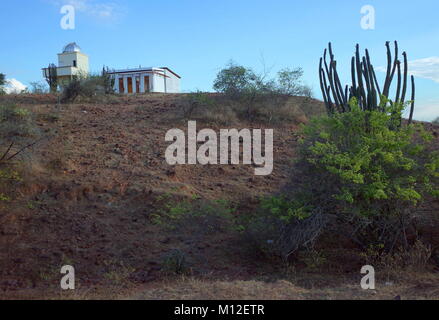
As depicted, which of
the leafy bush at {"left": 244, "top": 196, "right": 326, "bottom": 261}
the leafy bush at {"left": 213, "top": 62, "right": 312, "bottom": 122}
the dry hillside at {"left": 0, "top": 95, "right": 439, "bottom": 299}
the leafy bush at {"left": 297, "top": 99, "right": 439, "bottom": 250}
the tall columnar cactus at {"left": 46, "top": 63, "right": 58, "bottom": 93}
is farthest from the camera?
the tall columnar cactus at {"left": 46, "top": 63, "right": 58, "bottom": 93}

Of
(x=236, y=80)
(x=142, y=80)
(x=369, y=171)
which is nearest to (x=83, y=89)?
(x=236, y=80)

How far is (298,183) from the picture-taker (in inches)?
231

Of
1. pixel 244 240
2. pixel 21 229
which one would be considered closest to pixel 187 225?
pixel 244 240

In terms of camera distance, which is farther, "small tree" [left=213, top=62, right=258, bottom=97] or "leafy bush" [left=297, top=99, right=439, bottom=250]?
"small tree" [left=213, top=62, right=258, bottom=97]

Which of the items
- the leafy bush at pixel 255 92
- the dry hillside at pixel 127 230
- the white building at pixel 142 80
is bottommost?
the dry hillside at pixel 127 230

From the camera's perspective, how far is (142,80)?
26234mm

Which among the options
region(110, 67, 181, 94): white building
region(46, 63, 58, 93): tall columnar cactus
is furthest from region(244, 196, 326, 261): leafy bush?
region(110, 67, 181, 94): white building

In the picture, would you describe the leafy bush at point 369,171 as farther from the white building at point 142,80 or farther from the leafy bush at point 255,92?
the white building at point 142,80

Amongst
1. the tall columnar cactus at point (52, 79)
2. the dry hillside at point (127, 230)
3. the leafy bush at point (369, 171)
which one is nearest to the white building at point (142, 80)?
the tall columnar cactus at point (52, 79)

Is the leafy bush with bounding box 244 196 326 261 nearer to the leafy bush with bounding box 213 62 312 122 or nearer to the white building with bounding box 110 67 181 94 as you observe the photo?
the leafy bush with bounding box 213 62 312 122

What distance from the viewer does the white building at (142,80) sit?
26062 mm

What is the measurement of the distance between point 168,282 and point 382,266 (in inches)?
114

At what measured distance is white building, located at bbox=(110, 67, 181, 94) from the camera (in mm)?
26062
